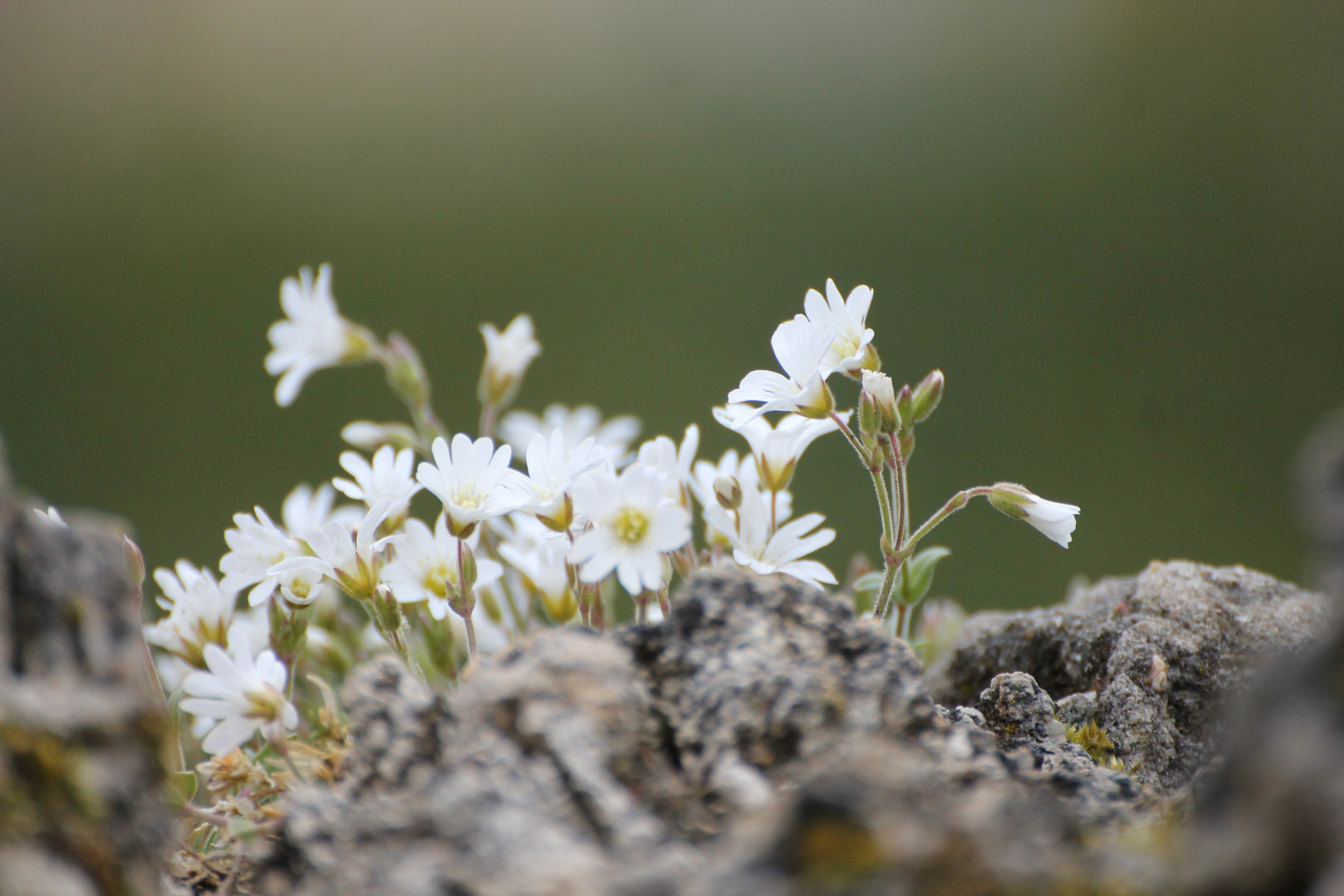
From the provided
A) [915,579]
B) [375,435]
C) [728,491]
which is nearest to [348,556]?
[728,491]

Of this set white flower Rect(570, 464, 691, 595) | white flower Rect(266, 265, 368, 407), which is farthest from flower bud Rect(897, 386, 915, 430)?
white flower Rect(266, 265, 368, 407)

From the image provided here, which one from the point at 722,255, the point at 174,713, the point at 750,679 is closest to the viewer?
the point at 750,679

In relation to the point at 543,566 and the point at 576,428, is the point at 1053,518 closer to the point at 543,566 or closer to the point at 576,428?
A: the point at 543,566

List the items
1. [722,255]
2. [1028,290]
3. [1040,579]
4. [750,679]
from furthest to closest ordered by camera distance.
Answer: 1. [722,255]
2. [1028,290]
3. [1040,579]
4. [750,679]

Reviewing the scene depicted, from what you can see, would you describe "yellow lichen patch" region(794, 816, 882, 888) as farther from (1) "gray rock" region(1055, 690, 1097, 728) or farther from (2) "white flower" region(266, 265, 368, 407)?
(2) "white flower" region(266, 265, 368, 407)

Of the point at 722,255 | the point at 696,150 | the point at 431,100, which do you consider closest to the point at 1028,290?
the point at 722,255

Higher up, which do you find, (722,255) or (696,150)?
(696,150)

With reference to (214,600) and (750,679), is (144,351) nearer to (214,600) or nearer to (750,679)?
(214,600)
